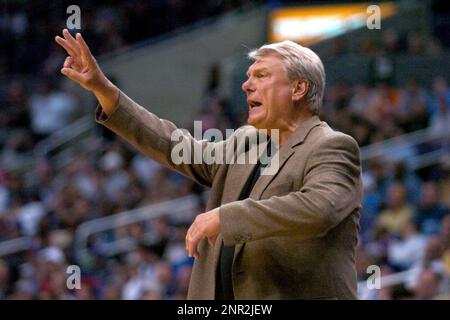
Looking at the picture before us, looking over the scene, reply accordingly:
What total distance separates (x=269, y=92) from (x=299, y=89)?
0.35ft

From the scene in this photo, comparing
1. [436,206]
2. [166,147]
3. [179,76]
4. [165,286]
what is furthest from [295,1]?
Answer: [166,147]

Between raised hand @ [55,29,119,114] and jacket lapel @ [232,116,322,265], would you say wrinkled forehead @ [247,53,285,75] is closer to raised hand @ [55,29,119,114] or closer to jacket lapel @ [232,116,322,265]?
jacket lapel @ [232,116,322,265]

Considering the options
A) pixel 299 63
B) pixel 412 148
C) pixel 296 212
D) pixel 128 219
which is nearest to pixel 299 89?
pixel 299 63

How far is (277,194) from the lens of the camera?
361cm

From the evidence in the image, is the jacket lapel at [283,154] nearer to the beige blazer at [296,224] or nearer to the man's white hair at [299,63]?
the beige blazer at [296,224]

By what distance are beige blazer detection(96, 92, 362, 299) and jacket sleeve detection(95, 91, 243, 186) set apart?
0.13ft

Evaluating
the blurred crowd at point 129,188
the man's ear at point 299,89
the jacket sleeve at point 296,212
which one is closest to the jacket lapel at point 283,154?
the man's ear at point 299,89

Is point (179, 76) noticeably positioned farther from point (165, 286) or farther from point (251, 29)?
point (165, 286)

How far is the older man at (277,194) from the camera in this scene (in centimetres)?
337

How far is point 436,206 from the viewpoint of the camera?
9.05m

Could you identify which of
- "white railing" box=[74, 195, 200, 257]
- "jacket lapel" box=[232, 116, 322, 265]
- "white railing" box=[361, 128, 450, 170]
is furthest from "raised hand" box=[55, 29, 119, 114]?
"white railing" box=[361, 128, 450, 170]

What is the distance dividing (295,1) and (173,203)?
5.62 m

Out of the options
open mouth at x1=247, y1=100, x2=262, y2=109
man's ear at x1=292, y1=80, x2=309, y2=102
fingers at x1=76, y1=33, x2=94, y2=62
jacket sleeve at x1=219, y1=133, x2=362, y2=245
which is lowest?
jacket sleeve at x1=219, y1=133, x2=362, y2=245

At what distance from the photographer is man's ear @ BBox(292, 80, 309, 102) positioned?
3707 millimetres
